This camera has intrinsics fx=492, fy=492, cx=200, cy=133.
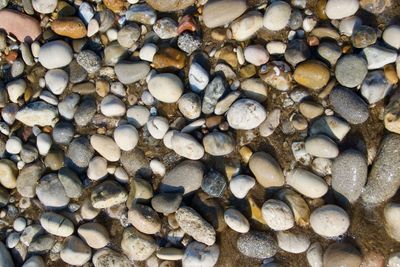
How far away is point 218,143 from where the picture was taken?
121 inches

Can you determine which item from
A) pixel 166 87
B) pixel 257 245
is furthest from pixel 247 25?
pixel 257 245

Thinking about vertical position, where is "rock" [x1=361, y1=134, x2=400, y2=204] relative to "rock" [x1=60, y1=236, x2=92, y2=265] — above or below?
above

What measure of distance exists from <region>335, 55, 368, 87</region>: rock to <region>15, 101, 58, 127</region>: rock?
6.23 feet

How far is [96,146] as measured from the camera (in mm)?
3254

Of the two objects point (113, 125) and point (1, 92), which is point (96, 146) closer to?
point (113, 125)

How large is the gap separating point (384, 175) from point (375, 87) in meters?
0.53

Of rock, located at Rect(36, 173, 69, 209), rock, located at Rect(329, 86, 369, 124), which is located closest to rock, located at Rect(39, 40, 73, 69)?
rock, located at Rect(36, 173, 69, 209)

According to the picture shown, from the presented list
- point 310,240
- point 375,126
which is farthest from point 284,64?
point 310,240

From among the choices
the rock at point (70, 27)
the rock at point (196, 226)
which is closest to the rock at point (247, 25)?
the rock at point (70, 27)

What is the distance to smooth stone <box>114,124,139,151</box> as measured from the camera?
3.19 m

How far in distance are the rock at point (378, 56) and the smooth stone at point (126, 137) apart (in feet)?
5.05

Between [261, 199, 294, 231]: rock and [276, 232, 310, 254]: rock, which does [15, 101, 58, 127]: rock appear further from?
[276, 232, 310, 254]: rock

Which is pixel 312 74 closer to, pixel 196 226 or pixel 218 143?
pixel 218 143

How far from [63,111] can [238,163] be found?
124 cm
